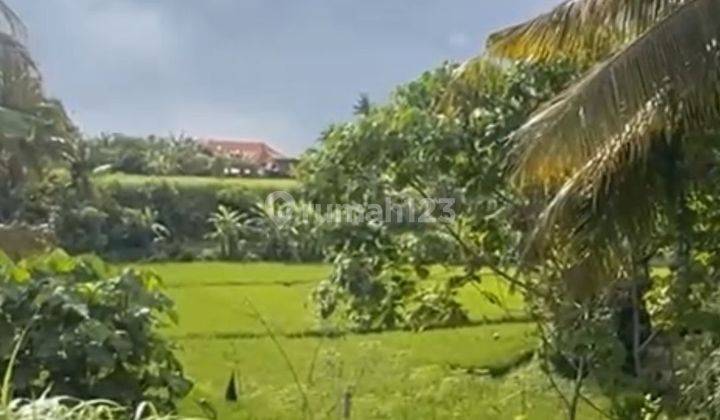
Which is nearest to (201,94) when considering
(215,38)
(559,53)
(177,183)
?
(215,38)

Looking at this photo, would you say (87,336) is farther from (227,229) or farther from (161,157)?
(161,157)

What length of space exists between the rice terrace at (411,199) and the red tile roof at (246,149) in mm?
13291

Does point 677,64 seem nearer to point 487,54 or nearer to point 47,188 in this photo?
point 487,54

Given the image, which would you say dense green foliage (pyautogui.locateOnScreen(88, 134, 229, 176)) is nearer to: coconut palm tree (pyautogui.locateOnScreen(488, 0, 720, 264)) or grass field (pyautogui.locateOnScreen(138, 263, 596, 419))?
grass field (pyautogui.locateOnScreen(138, 263, 596, 419))

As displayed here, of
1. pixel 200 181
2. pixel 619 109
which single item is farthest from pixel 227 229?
pixel 619 109

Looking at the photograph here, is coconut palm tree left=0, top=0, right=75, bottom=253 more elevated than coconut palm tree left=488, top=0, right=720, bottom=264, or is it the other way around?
coconut palm tree left=0, top=0, right=75, bottom=253

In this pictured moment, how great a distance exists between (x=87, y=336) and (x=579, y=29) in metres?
2.76

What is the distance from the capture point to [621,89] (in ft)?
15.8

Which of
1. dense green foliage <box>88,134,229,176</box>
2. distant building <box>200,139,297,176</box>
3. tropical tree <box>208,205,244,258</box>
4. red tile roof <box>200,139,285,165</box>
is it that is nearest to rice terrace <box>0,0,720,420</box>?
tropical tree <box>208,205,244,258</box>

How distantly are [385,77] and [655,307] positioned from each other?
8.33 feet

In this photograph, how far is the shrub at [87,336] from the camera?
4.19 metres

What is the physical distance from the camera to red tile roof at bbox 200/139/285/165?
83.8 feet

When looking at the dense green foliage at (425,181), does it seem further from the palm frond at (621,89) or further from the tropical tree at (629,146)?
the palm frond at (621,89)

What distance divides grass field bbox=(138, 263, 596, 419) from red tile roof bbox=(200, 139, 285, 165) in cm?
897
